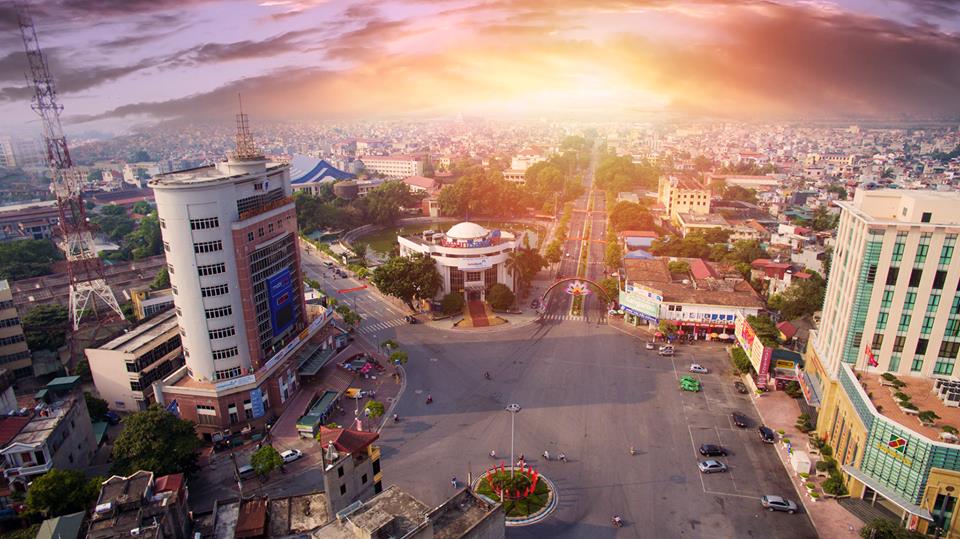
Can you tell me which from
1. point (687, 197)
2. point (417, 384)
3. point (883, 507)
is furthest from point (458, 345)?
point (687, 197)

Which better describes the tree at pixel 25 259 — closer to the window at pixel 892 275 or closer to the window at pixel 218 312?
the window at pixel 218 312

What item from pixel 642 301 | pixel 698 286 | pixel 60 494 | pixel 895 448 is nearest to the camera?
pixel 60 494

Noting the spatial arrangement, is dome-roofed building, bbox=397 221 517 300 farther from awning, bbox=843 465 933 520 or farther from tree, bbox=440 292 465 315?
awning, bbox=843 465 933 520

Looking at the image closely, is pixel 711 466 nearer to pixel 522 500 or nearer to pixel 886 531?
pixel 886 531

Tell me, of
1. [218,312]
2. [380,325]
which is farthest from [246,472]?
[380,325]

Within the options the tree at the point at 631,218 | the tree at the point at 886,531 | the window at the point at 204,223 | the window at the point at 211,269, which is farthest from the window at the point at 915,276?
the tree at the point at 631,218

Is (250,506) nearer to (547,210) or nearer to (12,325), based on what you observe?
(12,325)
